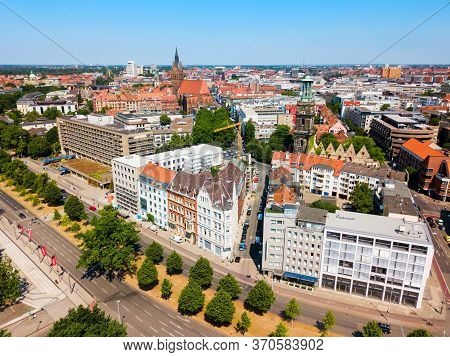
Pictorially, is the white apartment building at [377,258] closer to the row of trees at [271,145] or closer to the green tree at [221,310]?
→ the green tree at [221,310]

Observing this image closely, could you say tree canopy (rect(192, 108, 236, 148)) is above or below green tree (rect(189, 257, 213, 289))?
above

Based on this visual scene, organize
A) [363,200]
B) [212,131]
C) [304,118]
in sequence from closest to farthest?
1. [363,200]
2. [304,118]
3. [212,131]

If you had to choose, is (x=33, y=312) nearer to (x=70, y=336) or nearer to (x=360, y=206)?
(x=70, y=336)

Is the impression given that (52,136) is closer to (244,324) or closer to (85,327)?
(85,327)

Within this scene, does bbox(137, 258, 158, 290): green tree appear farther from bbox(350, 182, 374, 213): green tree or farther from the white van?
bbox(350, 182, 374, 213): green tree

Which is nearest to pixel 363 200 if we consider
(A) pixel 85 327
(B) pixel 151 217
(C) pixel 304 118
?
(C) pixel 304 118

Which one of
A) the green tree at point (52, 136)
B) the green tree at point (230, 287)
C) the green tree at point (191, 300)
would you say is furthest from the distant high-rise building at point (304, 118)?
the green tree at point (52, 136)

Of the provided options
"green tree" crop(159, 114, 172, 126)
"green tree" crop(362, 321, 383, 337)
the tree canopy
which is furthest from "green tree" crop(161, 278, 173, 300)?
"green tree" crop(159, 114, 172, 126)

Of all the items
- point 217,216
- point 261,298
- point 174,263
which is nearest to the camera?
point 261,298
